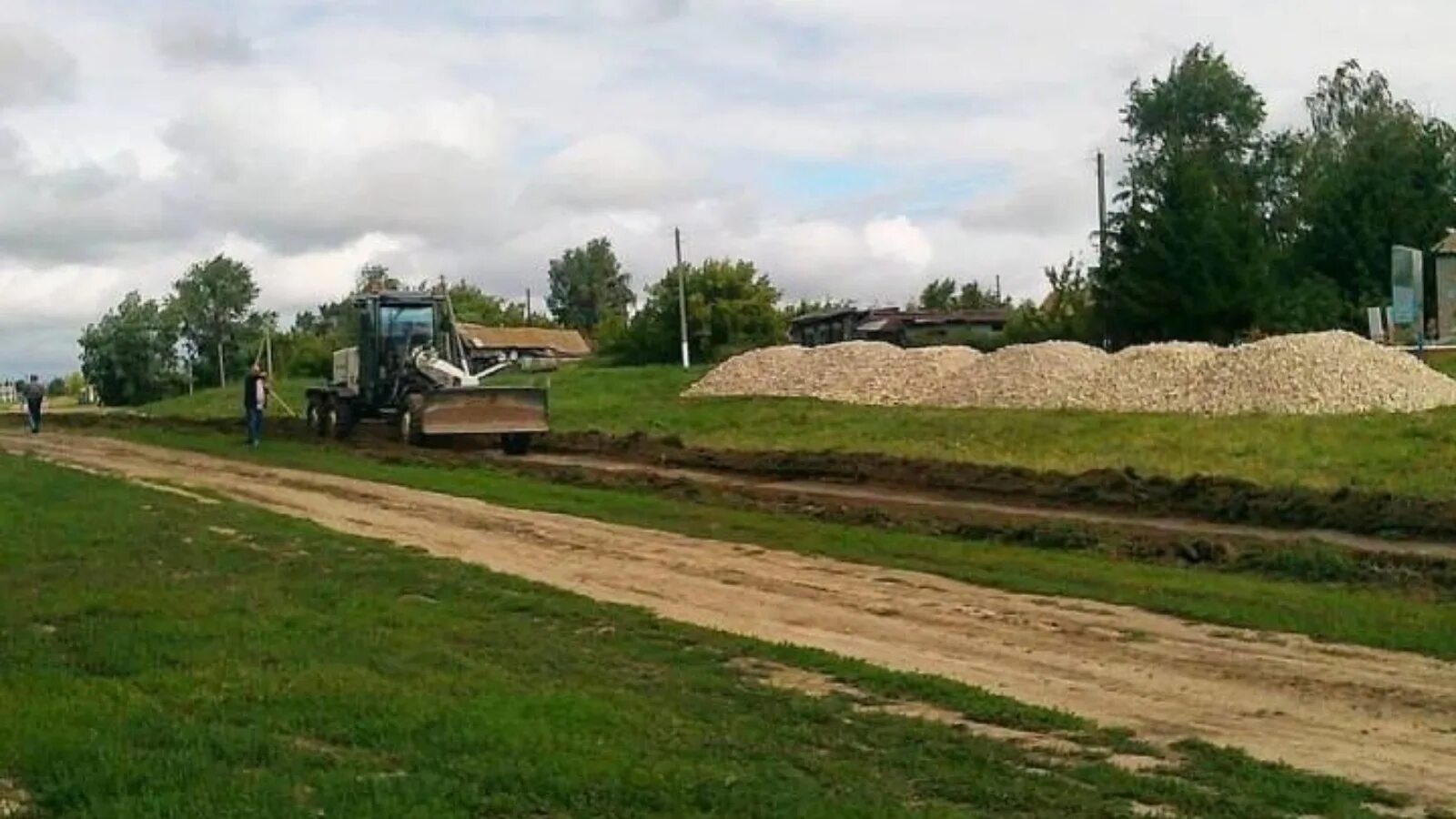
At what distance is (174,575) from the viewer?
1460cm

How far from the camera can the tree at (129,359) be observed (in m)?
98.4

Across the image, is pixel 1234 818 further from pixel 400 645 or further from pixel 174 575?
pixel 174 575

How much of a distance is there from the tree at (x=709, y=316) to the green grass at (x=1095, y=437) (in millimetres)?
37010

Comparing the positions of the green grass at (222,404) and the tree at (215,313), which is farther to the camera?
the tree at (215,313)

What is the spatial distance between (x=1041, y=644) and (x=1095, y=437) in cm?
1770

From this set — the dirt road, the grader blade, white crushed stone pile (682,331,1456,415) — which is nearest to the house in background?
white crushed stone pile (682,331,1456,415)

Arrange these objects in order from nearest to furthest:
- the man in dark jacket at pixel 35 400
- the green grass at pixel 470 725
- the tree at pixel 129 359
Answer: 1. the green grass at pixel 470 725
2. the man in dark jacket at pixel 35 400
3. the tree at pixel 129 359

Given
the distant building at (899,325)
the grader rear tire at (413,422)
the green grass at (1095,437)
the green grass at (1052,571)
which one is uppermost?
the distant building at (899,325)

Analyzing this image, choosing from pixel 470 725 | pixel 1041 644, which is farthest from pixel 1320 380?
pixel 470 725

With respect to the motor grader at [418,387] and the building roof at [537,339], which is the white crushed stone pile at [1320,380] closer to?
the motor grader at [418,387]

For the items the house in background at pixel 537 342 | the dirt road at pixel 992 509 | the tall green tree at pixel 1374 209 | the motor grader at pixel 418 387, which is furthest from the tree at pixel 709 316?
the dirt road at pixel 992 509

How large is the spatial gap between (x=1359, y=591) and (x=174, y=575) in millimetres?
10286

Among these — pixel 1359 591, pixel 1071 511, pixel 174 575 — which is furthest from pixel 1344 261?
pixel 174 575

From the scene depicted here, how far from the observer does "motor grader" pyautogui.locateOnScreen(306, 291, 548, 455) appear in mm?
33312
